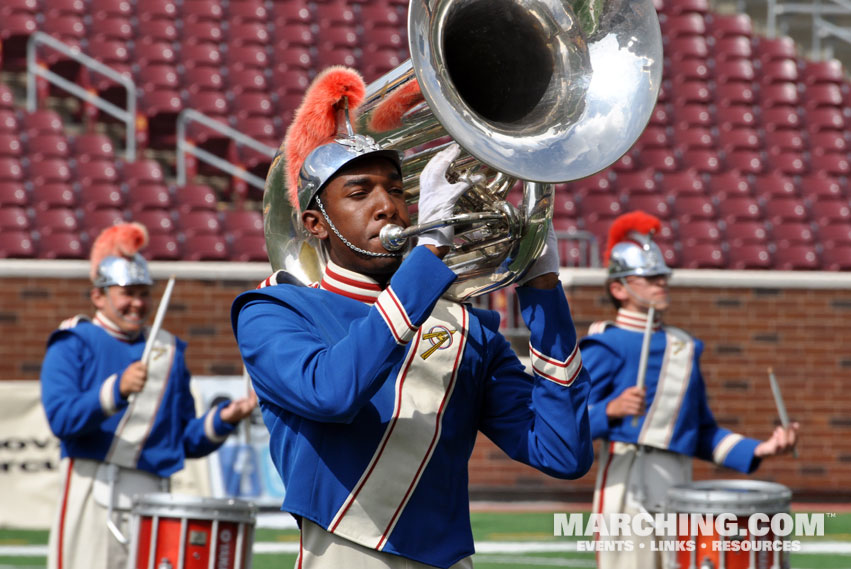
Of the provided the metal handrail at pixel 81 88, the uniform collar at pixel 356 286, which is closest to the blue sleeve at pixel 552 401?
the uniform collar at pixel 356 286

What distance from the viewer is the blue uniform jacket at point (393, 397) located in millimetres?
2359

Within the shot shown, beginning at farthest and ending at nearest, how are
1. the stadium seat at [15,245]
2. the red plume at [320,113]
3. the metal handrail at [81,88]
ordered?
the metal handrail at [81,88], the stadium seat at [15,245], the red plume at [320,113]

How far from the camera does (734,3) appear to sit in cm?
1570

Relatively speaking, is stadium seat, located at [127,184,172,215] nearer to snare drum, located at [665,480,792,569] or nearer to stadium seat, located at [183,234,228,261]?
stadium seat, located at [183,234,228,261]

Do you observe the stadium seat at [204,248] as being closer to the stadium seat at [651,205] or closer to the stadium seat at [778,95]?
the stadium seat at [651,205]

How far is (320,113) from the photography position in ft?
9.26

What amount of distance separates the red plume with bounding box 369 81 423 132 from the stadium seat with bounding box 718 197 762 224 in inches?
393

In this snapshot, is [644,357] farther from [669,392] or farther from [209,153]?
[209,153]

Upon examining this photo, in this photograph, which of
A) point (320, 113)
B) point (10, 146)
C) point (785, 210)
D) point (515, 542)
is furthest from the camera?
point (785, 210)

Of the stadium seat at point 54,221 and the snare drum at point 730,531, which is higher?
the stadium seat at point 54,221

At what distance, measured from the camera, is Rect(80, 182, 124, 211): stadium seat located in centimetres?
1104

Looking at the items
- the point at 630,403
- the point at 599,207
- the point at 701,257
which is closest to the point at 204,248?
the point at 599,207

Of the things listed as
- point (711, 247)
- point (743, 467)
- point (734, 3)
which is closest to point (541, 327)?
point (743, 467)

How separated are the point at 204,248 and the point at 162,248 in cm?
37
